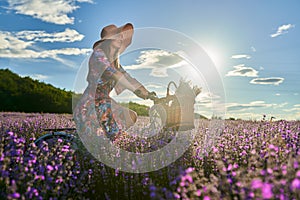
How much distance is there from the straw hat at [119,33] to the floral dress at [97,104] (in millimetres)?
434

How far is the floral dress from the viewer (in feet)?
13.6

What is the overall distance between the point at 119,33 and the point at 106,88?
2.64ft

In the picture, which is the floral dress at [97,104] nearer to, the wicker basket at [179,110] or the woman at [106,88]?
the woman at [106,88]

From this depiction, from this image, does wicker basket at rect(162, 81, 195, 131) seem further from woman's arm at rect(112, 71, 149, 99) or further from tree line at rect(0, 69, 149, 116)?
tree line at rect(0, 69, 149, 116)

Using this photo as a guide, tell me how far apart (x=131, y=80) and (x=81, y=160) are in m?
1.21

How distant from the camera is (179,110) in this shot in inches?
156

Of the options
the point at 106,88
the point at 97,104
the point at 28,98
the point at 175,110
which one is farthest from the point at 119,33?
the point at 28,98

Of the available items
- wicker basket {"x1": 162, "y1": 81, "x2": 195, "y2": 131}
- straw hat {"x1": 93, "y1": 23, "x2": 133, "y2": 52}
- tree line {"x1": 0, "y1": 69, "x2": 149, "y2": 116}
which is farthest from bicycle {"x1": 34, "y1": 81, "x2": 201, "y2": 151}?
tree line {"x1": 0, "y1": 69, "x2": 149, "y2": 116}

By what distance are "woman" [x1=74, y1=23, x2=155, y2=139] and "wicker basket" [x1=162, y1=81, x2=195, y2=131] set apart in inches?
10.2

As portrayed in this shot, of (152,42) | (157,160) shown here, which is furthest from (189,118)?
(152,42)

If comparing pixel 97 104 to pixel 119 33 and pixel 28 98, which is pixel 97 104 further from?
pixel 28 98

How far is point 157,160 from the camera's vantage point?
3402 mm

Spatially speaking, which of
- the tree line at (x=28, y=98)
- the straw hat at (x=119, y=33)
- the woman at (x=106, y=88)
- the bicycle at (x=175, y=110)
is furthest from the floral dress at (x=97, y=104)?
the tree line at (x=28, y=98)

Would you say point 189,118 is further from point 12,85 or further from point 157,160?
point 12,85
